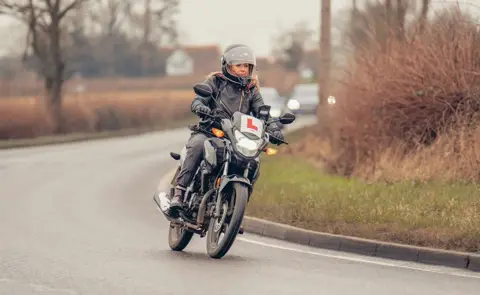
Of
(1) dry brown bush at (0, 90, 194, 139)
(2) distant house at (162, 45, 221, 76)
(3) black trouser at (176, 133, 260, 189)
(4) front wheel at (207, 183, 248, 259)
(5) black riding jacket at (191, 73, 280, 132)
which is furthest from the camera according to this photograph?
(2) distant house at (162, 45, 221, 76)

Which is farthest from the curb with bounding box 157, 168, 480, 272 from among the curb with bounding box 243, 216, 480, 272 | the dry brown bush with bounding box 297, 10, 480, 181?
the dry brown bush with bounding box 297, 10, 480, 181

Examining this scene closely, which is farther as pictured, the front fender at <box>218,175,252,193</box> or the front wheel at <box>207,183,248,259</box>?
the front fender at <box>218,175,252,193</box>

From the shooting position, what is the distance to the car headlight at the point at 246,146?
11438 mm

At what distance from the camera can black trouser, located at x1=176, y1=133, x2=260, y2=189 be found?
12141 mm

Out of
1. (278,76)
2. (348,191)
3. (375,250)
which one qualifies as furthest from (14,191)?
(278,76)

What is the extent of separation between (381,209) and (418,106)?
6.52 m

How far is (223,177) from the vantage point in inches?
456

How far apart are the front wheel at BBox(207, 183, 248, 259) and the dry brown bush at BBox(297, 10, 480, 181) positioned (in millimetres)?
7235


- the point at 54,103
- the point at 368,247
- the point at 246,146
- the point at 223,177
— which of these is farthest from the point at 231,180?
the point at 54,103

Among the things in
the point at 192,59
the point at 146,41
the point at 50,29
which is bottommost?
the point at 192,59

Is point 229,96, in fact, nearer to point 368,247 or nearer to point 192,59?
point 368,247

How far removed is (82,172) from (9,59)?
8828 centimetres

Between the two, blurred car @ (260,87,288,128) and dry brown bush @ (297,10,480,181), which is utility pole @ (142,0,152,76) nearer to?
blurred car @ (260,87,288,128)

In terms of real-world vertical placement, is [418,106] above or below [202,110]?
below
